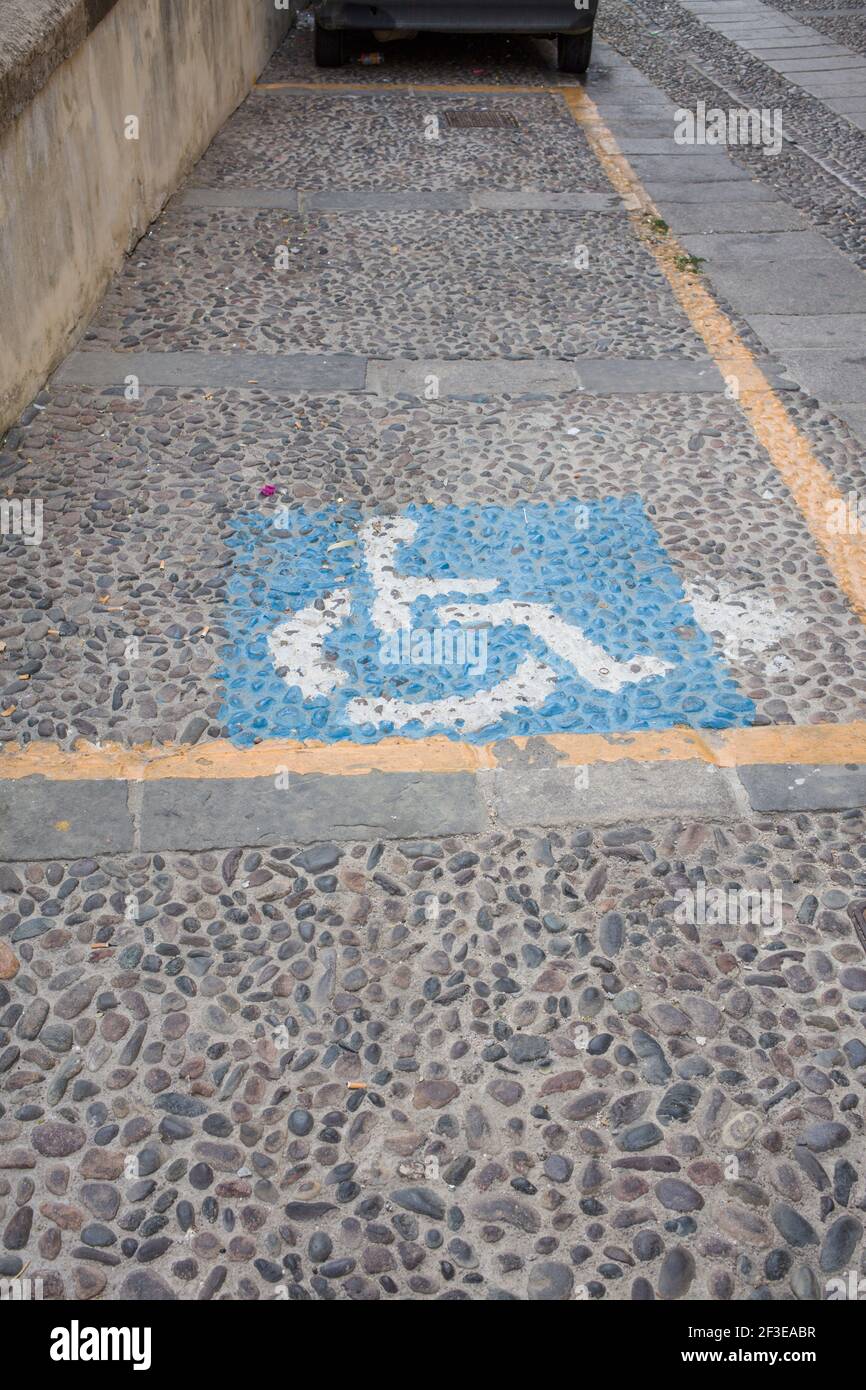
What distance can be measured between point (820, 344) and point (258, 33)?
19.3 ft

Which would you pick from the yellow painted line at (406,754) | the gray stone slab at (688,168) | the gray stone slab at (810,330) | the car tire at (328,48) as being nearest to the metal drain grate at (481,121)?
the gray stone slab at (688,168)

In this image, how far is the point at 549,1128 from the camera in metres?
2.20

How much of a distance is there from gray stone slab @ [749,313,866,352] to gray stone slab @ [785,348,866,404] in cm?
9

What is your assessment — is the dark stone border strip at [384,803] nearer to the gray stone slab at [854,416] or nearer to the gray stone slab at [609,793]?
the gray stone slab at [609,793]

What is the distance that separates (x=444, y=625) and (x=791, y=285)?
11.2 feet

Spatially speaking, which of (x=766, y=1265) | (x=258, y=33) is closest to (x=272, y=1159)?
(x=766, y=1265)

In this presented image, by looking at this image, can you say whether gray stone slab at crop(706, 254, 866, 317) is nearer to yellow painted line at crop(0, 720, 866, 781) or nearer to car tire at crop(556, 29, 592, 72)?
yellow painted line at crop(0, 720, 866, 781)

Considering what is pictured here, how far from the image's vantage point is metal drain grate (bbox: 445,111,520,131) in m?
7.95

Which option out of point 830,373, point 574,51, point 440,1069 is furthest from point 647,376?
point 574,51

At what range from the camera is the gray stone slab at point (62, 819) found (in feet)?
Answer: 8.96

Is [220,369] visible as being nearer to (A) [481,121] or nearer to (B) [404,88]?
(A) [481,121]

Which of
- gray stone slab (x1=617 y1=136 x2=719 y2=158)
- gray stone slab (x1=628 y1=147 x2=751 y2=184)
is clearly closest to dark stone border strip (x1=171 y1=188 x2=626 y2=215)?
gray stone slab (x1=628 y1=147 x2=751 y2=184)
